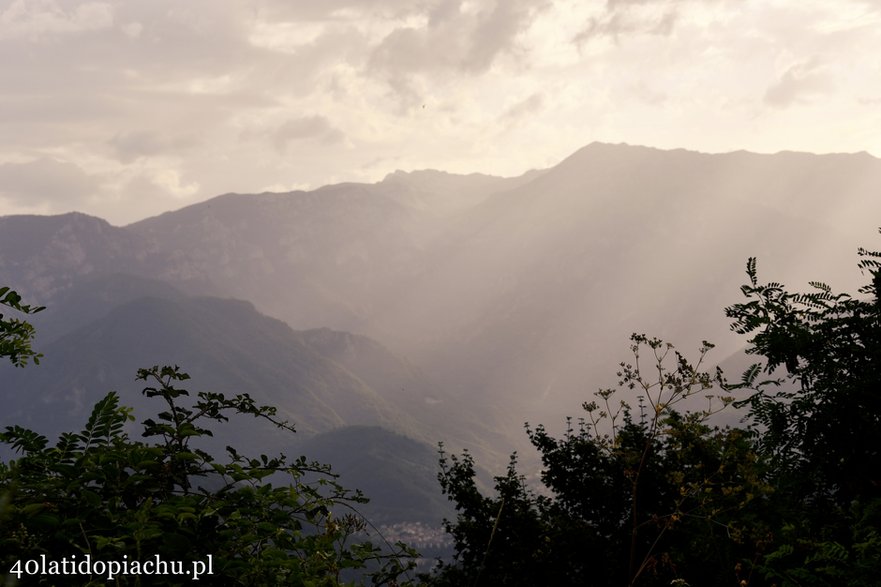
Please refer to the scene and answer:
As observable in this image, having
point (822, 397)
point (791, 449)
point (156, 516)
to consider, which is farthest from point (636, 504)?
point (156, 516)

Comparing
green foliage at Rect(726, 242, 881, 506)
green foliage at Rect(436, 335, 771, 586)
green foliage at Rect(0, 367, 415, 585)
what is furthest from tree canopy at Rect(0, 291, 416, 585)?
green foliage at Rect(726, 242, 881, 506)

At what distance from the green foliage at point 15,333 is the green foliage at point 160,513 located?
4.34 feet

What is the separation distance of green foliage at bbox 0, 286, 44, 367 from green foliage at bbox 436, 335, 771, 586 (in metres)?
6.03

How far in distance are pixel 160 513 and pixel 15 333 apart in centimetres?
356

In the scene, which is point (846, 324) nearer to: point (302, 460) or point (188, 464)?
point (302, 460)

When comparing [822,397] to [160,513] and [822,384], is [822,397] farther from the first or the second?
[160,513]

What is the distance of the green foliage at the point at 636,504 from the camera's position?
34.6ft

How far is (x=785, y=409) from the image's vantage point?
29.9 feet

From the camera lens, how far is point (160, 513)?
4207 millimetres

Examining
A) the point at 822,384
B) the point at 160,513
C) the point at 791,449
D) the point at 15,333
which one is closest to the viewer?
the point at 160,513

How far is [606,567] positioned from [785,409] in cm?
947

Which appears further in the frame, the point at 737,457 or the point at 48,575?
the point at 737,457

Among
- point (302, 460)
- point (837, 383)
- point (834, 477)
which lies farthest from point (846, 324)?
point (302, 460)

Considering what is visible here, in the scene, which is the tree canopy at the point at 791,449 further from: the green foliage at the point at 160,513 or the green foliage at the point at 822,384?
the green foliage at the point at 160,513
